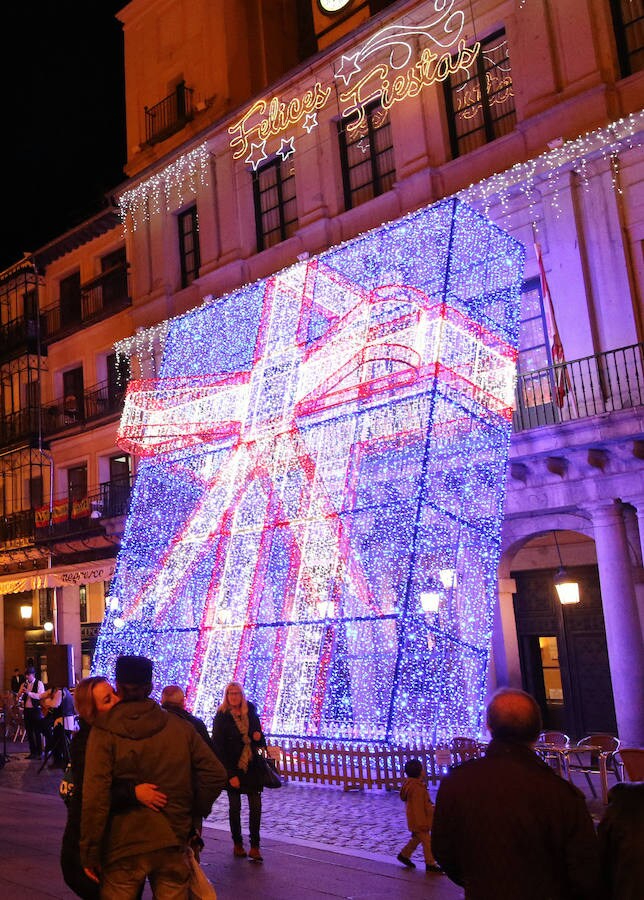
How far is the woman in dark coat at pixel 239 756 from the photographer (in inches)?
304

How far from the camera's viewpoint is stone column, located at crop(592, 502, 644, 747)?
1274 cm

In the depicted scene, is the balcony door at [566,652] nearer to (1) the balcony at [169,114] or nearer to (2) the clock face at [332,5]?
(2) the clock face at [332,5]

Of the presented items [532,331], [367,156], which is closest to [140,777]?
[532,331]

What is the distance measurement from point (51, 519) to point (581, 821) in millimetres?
22938

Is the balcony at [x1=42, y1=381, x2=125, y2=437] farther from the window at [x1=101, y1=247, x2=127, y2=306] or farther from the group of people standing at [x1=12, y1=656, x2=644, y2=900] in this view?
the group of people standing at [x1=12, y1=656, x2=644, y2=900]

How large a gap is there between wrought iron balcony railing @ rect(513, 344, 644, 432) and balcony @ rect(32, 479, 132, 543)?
11.3 meters

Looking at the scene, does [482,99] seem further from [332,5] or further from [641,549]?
[641,549]

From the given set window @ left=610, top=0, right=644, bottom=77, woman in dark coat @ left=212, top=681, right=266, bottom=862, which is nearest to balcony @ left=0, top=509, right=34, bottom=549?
woman in dark coat @ left=212, top=681, right=266, bottom=862

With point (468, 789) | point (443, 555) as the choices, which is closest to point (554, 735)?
Result: point (443, 555)

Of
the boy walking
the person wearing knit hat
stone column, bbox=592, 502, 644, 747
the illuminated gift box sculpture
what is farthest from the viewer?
stone column, bbox=592, 502, 644, 747

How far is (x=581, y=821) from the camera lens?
10.1ft

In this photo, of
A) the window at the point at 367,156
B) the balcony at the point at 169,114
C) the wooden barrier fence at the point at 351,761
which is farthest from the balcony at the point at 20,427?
the wooden barrier fence at the point at 351,761

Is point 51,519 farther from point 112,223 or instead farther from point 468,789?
point 468,789

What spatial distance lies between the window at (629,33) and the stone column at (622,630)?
7363 mm
